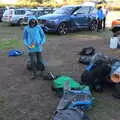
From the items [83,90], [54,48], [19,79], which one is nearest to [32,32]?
[19,79]

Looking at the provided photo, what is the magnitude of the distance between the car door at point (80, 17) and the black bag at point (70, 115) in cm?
1523

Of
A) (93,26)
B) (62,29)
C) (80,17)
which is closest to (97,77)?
(62,29)

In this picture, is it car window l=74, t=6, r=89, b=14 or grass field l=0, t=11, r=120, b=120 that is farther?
car window l=74, t=6, r=89, b=14

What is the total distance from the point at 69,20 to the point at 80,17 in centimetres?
113

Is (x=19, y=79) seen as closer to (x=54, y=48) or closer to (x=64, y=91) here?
(x=64, y=91)

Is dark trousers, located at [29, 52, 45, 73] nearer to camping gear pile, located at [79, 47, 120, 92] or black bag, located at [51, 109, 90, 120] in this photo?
camping gear pile, located at [79, 47, 120, 92]

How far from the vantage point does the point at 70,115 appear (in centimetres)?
614

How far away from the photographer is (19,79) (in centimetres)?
966

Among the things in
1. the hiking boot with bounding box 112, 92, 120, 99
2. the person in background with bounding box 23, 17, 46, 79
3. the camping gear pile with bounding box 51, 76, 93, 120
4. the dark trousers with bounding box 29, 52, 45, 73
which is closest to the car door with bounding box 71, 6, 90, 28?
the dark trousers with bounding box 29, 52, 45, 73

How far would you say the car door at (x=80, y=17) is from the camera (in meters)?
21.4

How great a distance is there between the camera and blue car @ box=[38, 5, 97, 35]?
20312 mm

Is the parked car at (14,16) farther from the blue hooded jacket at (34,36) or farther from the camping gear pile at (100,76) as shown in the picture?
the camping gear pile at (100,76)

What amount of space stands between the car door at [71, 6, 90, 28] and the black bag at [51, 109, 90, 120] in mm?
15227

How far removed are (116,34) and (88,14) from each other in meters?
6.77
